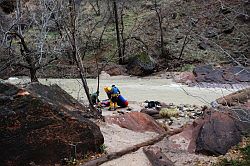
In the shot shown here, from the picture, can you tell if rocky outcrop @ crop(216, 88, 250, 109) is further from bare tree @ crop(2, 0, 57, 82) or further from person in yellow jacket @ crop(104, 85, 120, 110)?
bare tree @ crop(2, 0, 57, 82)

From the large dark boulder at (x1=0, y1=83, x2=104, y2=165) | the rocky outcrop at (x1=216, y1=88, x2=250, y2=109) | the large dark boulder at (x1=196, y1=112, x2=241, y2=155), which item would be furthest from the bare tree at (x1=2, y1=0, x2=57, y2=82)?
the large dark boulder at (x1=196, y1=112, x2=241, y2=155)

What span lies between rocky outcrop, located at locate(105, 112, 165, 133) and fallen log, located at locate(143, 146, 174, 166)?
1851 mm

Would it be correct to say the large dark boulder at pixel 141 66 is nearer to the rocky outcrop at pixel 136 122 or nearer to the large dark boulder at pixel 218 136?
the rocky outcrop at pixel 136 122

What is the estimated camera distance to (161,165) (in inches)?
237

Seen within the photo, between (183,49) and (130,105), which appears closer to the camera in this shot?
(130,105)

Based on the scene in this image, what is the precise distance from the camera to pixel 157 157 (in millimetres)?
6191

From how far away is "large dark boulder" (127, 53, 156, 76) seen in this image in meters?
19.6

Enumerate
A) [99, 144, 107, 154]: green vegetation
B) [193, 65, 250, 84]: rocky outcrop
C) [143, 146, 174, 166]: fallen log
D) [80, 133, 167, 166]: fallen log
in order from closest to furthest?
[80, 133, 167, 166]: fallen log → [143, 146, 174, 166]: fallen log → [99, 144, 107, 154]: green vegetation → [193, 65, 250, 84]: rocky outcrop

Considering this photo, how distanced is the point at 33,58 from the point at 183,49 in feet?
39.3

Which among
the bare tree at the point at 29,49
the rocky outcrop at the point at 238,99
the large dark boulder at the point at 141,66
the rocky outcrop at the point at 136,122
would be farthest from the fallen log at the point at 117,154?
the large dark boulder at the point at 141,66

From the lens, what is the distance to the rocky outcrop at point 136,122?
8.45m

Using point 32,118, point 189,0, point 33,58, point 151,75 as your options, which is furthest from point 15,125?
point 189,0

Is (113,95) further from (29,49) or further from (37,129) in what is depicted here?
(37,129)

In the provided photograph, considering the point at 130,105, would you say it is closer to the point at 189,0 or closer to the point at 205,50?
the point at 205,50
